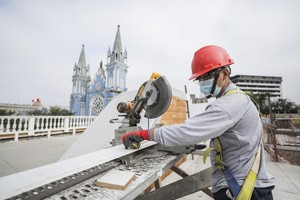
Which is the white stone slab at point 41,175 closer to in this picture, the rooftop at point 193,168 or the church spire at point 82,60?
the rooftop at point 193,168

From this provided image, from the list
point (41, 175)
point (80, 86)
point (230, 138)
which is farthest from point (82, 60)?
point (230, 138)

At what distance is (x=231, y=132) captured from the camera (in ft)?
3.42

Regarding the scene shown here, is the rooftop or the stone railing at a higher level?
the stone railing

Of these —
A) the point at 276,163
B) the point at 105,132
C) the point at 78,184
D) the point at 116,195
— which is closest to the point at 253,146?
the point at 116,195

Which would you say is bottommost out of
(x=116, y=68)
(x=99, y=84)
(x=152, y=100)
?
(x=152, y=100)

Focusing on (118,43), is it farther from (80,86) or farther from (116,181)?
(116,181)

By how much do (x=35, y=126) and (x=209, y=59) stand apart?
8428 mm

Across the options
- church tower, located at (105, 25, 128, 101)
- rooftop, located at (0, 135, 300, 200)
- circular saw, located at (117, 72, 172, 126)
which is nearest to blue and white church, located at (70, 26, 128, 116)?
church tower, located at (105, 25, 128, 101)

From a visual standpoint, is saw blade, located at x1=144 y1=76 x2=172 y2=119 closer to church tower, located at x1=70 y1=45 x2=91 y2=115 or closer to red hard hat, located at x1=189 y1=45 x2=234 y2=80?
red hard hat, located at x1=189 y1=45 x2=234 y2=80

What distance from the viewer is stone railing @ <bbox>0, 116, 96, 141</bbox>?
623 cm

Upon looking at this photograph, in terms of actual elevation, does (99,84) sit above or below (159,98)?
above

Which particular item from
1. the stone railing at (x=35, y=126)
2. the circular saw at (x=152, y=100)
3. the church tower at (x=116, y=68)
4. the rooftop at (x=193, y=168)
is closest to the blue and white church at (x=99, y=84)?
the church tower at (x=116, y=68)

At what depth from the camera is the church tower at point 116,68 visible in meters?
28.3

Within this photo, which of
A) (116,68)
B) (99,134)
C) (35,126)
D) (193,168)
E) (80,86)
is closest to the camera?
(99,134)
